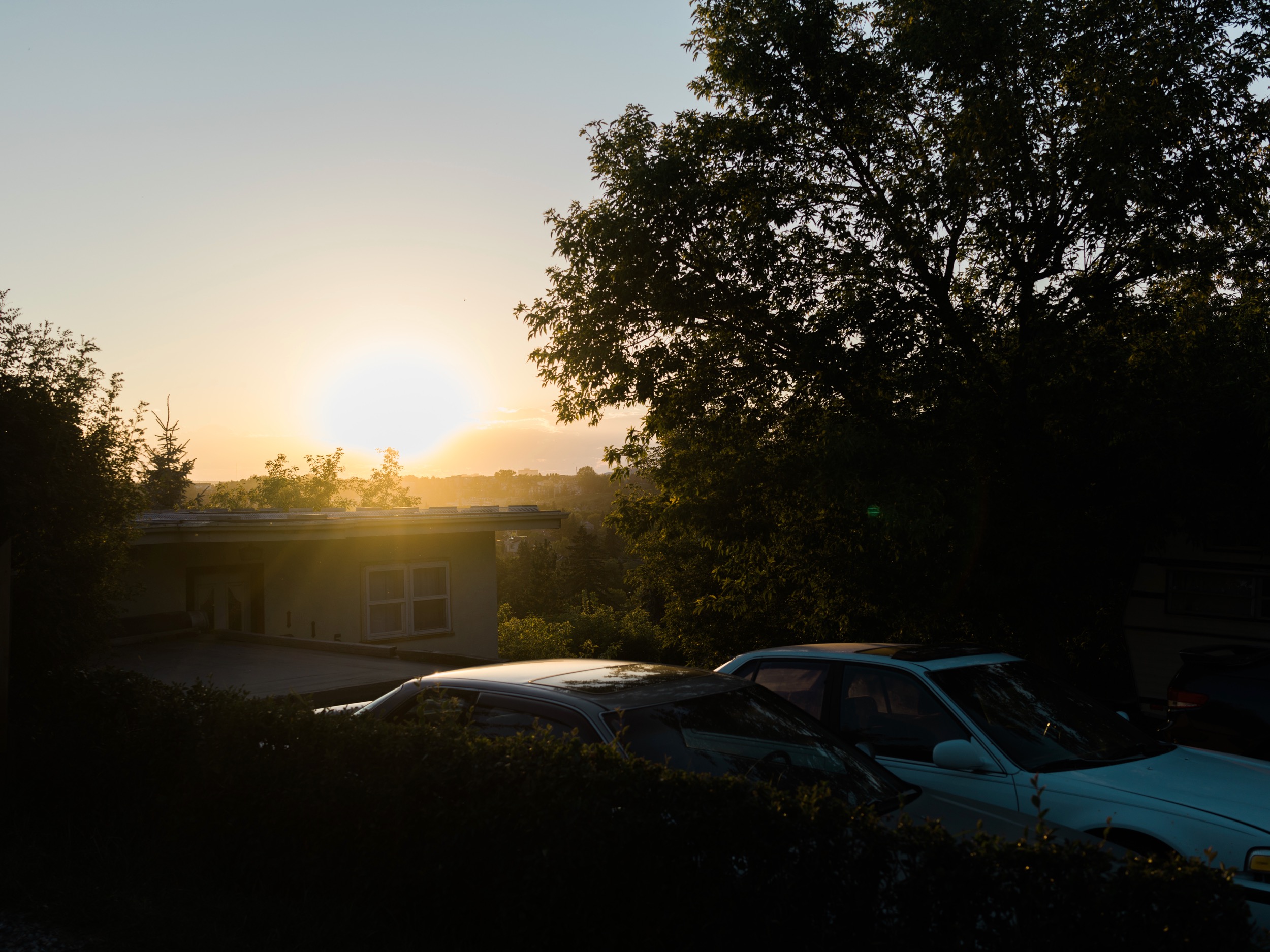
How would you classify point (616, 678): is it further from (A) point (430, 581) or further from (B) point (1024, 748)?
(A) point (430, 581)

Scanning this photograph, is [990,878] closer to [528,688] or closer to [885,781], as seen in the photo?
[885,781]

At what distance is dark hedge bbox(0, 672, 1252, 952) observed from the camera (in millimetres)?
3244

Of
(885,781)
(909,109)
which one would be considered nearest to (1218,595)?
(909,109)

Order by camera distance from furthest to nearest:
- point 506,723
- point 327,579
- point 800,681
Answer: point 327,579 < point 800,681 < point 506,723

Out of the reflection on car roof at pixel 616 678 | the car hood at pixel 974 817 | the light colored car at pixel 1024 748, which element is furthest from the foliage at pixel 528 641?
the car hood at pixel 974 817

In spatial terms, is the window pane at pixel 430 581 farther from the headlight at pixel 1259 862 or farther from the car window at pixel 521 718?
the headlight at pixel 1259 862

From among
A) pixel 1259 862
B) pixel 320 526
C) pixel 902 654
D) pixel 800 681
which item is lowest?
pixel 1259 862

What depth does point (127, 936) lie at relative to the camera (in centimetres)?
457

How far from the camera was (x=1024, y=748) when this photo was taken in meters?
5.55

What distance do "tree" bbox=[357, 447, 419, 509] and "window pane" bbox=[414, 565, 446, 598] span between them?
180 feet

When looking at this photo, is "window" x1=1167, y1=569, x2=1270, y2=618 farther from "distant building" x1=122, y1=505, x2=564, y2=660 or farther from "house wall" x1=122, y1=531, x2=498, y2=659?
"house wall" x1=122, y1=531, x2=498, y2=659

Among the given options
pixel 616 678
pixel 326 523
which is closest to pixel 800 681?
pixel 616 678

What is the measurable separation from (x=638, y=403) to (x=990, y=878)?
12.1 metres

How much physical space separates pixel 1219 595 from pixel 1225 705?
259 inches
